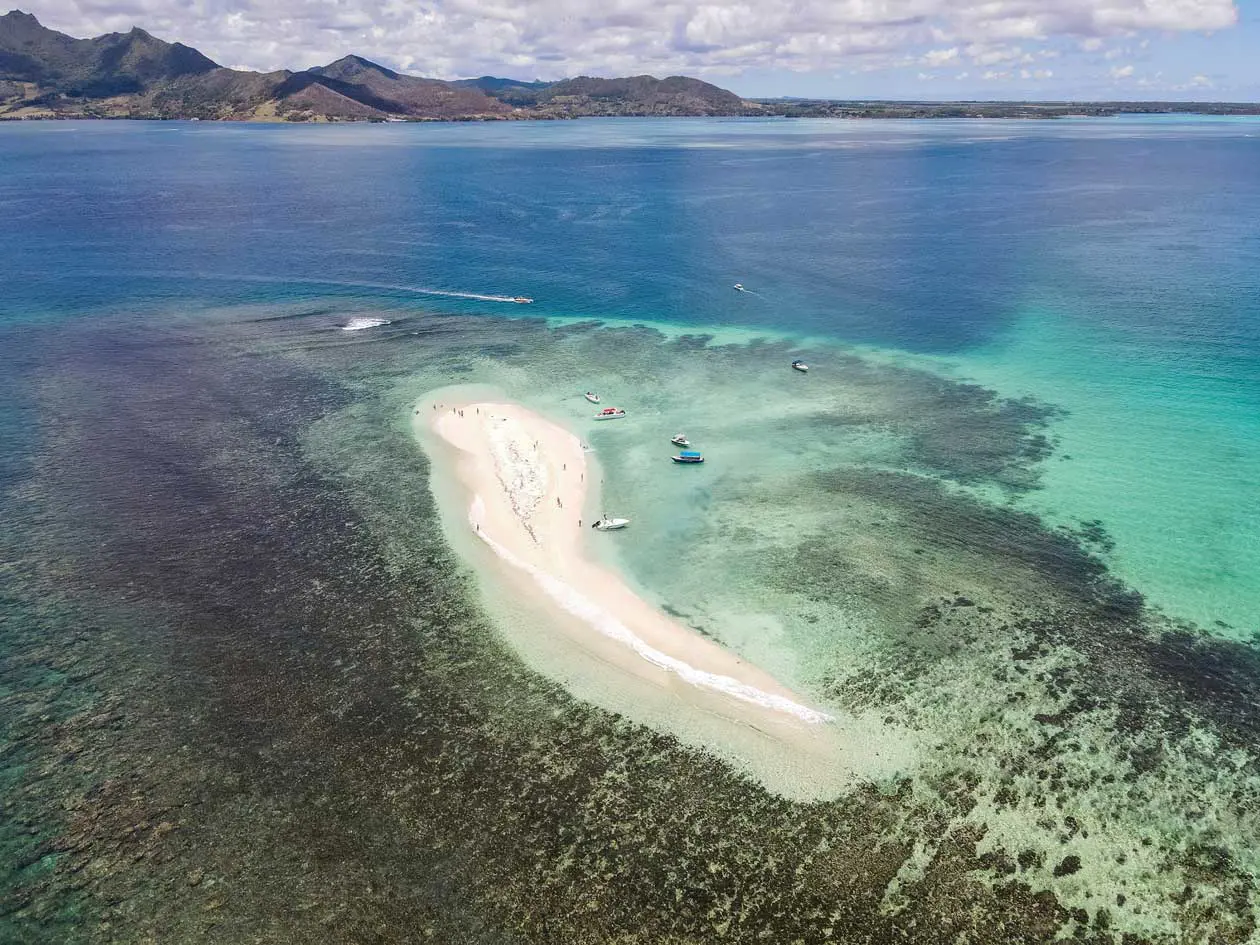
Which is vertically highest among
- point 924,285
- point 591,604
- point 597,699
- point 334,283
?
point 924,285

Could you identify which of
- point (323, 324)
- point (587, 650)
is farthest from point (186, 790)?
point (323, 324)

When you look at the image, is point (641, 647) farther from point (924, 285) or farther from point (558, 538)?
point (924, 285)

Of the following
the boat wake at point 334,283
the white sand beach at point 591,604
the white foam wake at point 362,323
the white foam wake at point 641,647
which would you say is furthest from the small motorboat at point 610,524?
the boat wake at point 334,283

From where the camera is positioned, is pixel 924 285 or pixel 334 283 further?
pixel 334 283

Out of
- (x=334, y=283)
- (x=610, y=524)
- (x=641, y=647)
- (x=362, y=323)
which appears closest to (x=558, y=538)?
(x=610, y=524)

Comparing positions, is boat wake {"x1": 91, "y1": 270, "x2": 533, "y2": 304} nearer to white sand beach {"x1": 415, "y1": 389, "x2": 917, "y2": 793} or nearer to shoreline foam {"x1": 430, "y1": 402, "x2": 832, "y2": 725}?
shoreline foam {"x1": 430, "y1": 402, "x2": 832, "y2": 725}

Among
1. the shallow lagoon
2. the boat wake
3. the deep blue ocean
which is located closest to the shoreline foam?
the shallow lagoon

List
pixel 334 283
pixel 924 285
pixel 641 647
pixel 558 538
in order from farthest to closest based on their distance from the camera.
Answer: pixel 334 283 → pixel 924 285 → pixel 558 538 → pixel 641 647
